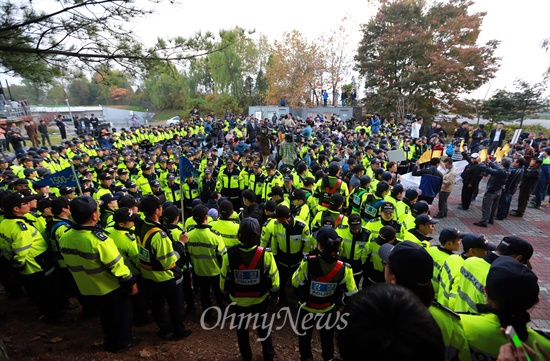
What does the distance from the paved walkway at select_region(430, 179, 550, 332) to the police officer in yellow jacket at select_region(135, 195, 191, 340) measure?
19.0ft

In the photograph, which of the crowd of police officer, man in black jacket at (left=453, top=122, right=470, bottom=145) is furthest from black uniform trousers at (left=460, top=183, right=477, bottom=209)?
man in black jacket at (left=453, top=122, right=470, bottom=145)

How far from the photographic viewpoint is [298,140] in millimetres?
13367

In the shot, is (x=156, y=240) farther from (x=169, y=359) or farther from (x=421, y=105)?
(x=421, y=105)

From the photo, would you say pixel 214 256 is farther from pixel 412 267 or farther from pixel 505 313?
pixel 505 313

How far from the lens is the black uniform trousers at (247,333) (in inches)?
139

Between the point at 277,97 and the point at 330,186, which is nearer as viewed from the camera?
the point at 330,186

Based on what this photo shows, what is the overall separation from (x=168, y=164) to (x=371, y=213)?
661cm

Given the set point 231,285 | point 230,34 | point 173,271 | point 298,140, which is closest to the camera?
point 231,285

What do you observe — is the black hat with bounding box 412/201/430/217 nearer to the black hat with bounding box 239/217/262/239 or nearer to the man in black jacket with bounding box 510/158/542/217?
the black hat with bounding box 239/217/262/239

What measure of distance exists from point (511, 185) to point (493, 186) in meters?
0.83

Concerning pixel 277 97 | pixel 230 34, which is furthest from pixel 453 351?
pixel 277 97

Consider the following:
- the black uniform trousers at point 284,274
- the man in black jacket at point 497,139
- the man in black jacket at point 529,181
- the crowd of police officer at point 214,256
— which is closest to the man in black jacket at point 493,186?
the man in black jacket at point 529,181

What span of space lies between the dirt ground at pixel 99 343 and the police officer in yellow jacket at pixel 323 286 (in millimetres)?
708

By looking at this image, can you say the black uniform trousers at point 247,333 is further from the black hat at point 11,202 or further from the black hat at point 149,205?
the black hat at point 11,202
